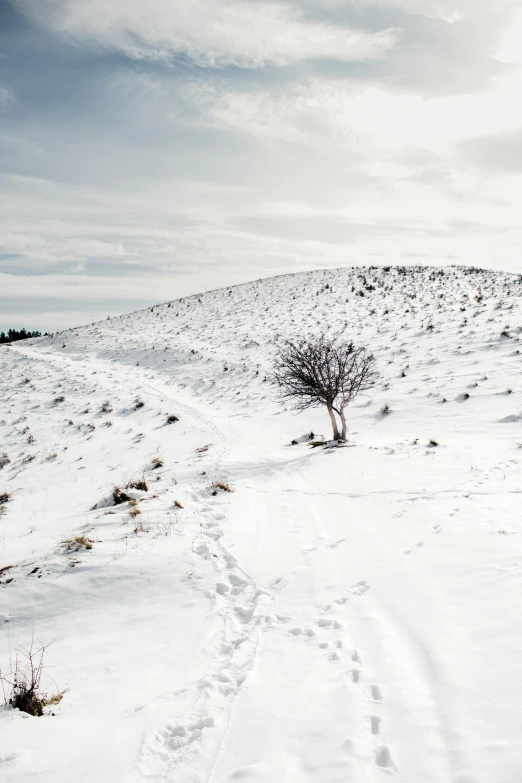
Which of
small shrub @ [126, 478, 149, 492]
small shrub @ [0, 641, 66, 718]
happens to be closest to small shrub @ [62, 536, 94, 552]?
small shrub @ [0, 641, 66, 718]

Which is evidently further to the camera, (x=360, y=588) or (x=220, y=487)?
(x=220, y=487)

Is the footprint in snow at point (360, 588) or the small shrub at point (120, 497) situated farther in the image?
the small shrub at point (120, 497)

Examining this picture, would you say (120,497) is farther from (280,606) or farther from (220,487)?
(280,606)

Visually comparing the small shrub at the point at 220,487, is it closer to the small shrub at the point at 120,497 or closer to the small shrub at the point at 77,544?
the small shrub at the point at 120,497

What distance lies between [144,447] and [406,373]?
14174 mm

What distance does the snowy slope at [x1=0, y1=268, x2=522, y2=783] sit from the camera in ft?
10.5

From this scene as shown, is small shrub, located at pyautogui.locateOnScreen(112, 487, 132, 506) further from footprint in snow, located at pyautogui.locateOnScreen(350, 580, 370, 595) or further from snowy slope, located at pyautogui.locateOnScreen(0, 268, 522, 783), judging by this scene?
footprint in snow, located at pyautogui.locateOnScreen(350, 580, 370, 595)

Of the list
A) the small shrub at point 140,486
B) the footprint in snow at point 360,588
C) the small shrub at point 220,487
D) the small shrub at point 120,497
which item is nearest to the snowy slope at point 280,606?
the footprint in snow at point 360,588

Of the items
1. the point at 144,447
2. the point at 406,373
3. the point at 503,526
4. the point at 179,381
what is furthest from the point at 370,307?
the point at 503,526

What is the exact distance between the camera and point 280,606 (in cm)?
548

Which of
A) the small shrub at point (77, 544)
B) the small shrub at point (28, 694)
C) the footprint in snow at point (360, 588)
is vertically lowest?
the footprint in snow at point (360, 588)

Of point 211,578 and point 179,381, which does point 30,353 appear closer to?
point 179,381

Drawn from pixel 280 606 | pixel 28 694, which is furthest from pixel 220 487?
pixel 28 694

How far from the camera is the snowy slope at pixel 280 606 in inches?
126
